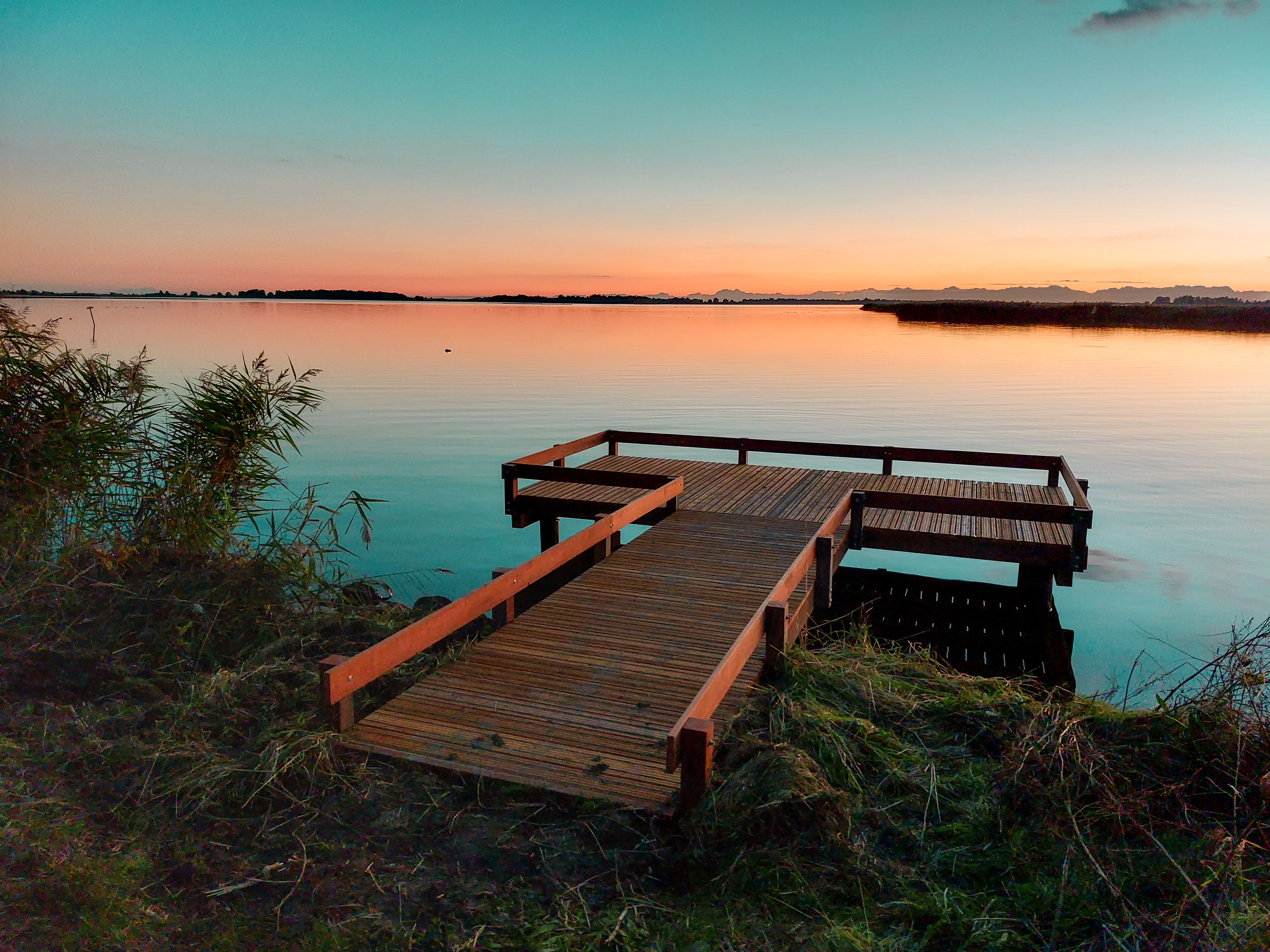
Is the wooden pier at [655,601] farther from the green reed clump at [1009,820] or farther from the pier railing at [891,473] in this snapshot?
the green reed clump at [1009,820]

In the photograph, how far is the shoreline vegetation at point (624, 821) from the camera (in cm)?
390

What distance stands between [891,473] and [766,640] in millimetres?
10269

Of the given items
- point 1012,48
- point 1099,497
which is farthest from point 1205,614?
point 1012,48

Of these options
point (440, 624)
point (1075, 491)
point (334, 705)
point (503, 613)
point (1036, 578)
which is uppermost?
point (440, 624)

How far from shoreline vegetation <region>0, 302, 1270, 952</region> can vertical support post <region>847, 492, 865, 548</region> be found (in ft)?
14.1

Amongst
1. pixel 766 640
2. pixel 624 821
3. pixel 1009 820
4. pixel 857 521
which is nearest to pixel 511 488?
pixel 857 521

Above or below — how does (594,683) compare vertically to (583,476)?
below

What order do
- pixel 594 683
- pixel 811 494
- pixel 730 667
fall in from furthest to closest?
pixel 811 494 < pixel 594 683 < pixel 730 667

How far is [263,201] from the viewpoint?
63281 millimetres

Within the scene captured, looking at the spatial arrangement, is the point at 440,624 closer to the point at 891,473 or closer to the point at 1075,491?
the point at 1075,491

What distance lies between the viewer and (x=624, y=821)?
4789 mm

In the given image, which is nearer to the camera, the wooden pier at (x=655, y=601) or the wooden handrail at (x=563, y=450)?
the wooden pier at (x=655, y=601)

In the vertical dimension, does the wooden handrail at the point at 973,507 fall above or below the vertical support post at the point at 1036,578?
above

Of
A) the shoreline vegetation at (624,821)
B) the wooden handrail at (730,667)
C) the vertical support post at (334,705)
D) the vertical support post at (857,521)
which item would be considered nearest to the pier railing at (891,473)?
the vertical support post at (857,521)
